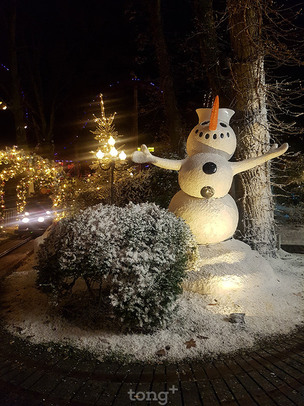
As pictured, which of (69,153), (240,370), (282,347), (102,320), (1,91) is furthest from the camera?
(69,153)

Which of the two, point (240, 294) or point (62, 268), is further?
point (240, 294)

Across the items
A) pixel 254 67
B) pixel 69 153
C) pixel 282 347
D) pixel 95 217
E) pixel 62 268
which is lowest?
pixel 282 347

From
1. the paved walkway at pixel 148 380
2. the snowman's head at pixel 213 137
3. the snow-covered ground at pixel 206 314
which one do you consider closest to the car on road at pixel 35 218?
the snow-covered ground at pixel 206 314

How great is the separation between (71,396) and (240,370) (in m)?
1.64

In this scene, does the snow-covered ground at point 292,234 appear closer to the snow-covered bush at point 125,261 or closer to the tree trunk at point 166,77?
the tree trunk at point 166,77

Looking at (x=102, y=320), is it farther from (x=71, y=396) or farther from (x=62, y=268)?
(x=71, y=396)

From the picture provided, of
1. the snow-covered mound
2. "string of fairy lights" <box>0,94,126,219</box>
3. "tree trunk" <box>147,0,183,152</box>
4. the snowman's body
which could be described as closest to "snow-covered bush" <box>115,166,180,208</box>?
"string of fairy lights" <box>0,94,126,219</box>

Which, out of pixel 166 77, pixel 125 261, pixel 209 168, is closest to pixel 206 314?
pixel 125 261

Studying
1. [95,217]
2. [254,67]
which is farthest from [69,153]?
[95,217]

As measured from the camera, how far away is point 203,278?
480 centimetres

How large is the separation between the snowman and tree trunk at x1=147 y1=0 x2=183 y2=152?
208 inches

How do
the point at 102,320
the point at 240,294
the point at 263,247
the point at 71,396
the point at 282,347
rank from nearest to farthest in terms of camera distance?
the point at 71,396
the point at 282,347
the point at 102,320
the point at 240,294
the point at 263,247

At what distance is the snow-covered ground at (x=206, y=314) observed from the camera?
11.5ft

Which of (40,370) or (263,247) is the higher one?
(263,247)
